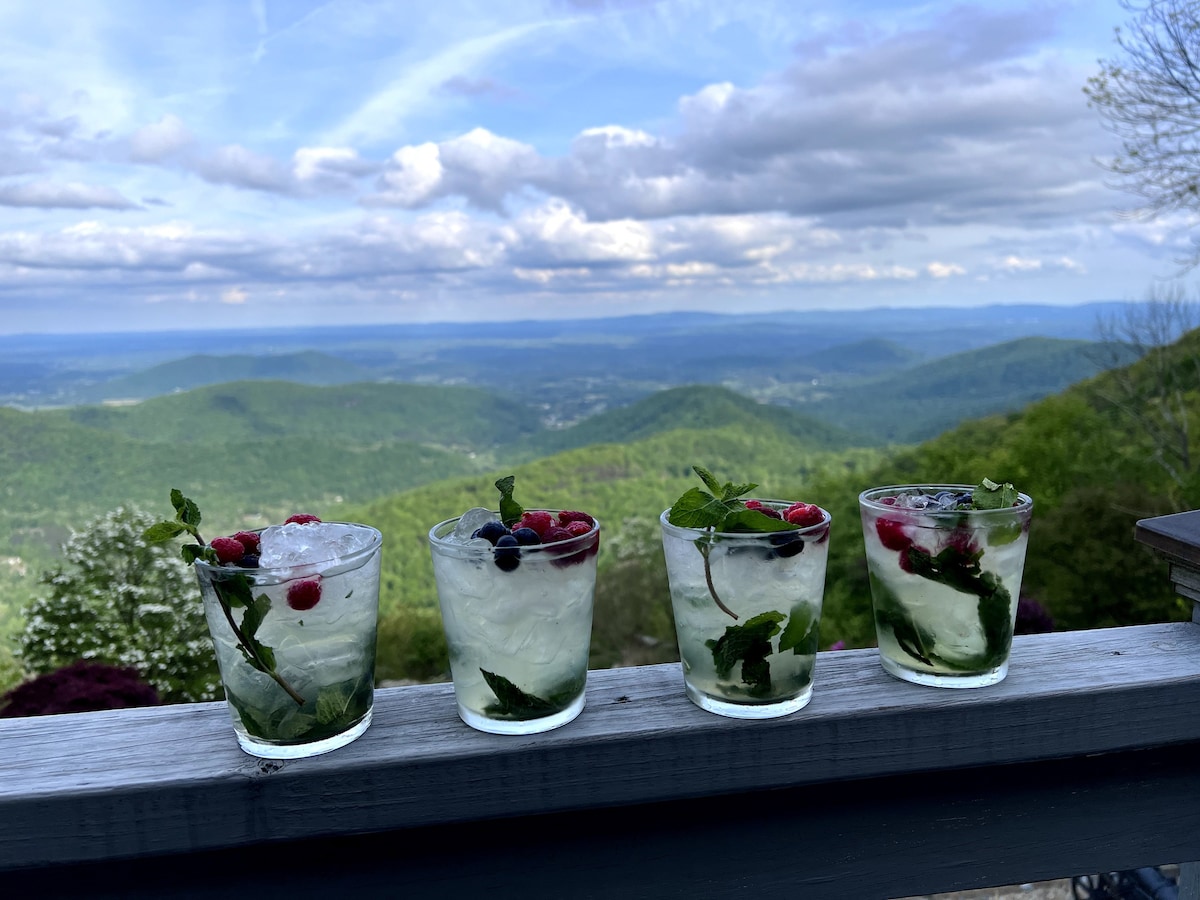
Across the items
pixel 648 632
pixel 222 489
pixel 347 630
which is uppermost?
pixel 347 630

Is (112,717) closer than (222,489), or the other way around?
(112,717)

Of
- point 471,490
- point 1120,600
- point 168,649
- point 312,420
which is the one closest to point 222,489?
point 471,490

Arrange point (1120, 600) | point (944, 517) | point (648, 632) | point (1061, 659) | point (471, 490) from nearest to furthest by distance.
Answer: point (944, 517), point (1061, 659), point (1120, 600), point (648, 632), point (471, 490)

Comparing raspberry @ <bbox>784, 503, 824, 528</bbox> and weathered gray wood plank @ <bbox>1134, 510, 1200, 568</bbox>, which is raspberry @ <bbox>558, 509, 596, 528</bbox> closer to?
raspberry @ <bbox>784, 503, 824, 528</bbox>

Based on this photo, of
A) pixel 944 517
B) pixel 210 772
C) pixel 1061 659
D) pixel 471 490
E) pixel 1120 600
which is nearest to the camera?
pixel 210 772

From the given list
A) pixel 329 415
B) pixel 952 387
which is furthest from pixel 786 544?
pixel 952 387

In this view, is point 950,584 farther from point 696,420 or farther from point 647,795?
point 696,420

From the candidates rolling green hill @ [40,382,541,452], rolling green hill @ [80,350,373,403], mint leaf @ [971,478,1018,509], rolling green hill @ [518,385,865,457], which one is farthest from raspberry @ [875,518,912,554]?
rolling green hill @ [80,350,373,403]

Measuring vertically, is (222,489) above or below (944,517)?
below

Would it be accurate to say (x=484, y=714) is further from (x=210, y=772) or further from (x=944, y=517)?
(x=944, y=517)
